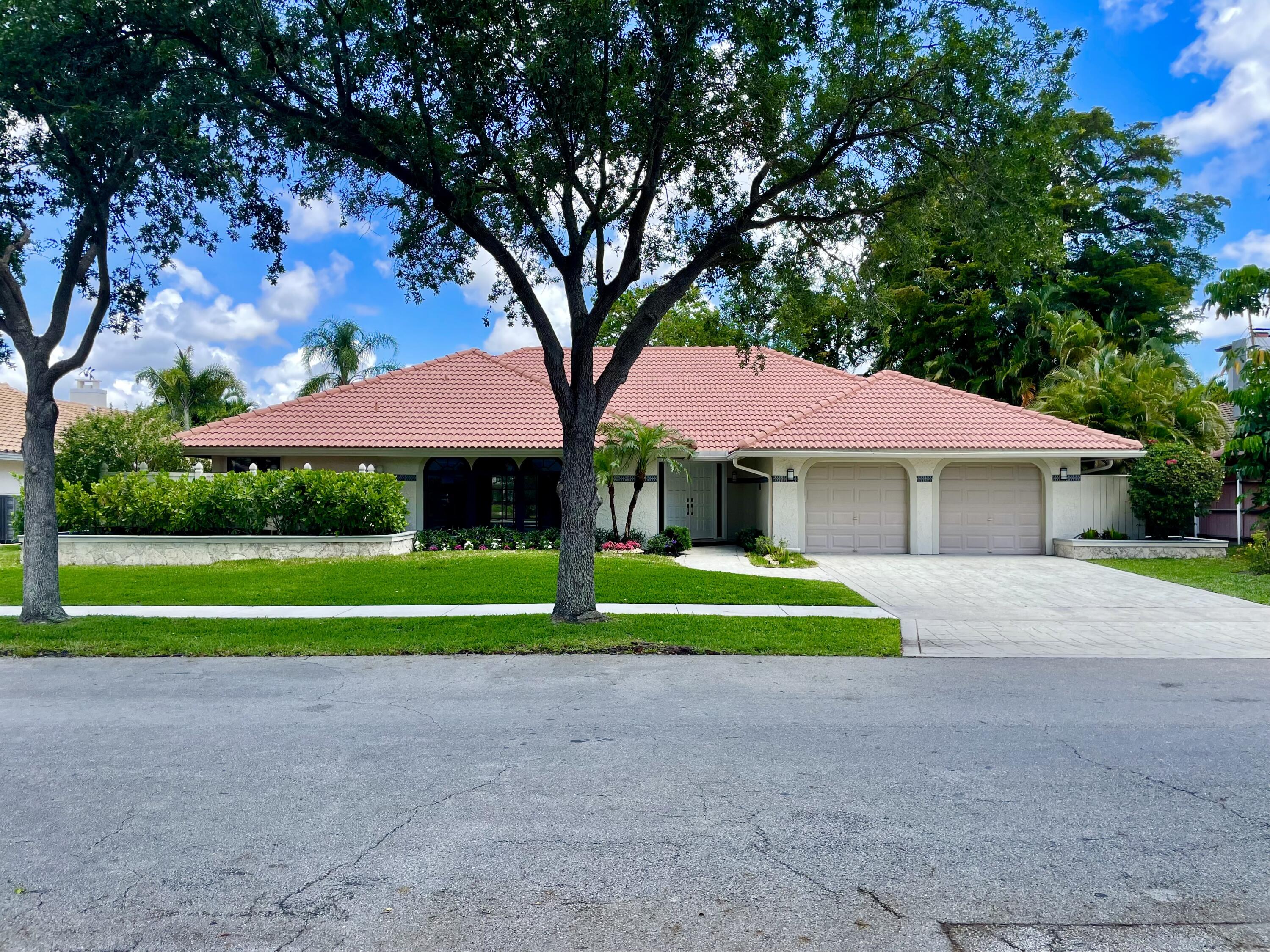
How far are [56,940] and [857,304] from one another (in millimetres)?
11820

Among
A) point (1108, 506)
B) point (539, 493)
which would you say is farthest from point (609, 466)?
point (1108, 506)

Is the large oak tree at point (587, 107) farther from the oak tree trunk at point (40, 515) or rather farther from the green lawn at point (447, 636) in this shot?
the oak tree trunk at point (40, 515)

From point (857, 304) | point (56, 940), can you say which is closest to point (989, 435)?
point (857, 304)

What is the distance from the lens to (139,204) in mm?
11500

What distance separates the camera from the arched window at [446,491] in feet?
70.8

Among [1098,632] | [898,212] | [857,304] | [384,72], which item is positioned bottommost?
[1098,632]

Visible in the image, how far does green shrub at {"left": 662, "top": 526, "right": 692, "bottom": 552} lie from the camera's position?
66.6 feet

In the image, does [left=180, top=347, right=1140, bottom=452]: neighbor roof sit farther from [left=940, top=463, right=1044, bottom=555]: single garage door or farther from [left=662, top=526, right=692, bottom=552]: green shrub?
[left=662, top=526, right=692, bottom=552]: green shrub

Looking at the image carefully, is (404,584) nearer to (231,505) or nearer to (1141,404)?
(231,505)

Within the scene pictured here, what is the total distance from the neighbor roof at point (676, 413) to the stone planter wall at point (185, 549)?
3261 mm

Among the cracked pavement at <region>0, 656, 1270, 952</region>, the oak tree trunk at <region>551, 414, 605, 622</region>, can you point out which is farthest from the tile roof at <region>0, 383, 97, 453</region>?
the cracked pavement at <region>0, 656, 1270, 952</region>

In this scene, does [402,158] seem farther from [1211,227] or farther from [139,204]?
[1211,227]

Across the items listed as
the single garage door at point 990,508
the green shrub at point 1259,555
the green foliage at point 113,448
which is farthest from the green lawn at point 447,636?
the single garage door at point 990,508

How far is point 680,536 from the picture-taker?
804 inches
